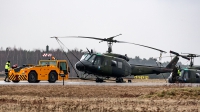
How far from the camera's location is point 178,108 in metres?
20.3

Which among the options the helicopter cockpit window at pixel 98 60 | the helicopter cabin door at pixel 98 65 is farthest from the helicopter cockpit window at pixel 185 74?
the helicopter cockpit window at pixel 98 60

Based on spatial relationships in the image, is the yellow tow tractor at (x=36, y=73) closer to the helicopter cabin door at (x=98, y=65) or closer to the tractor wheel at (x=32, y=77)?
the tractor wheel at (x=32, y=77)

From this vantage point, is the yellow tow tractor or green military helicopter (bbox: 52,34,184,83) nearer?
the yellow tow tractor

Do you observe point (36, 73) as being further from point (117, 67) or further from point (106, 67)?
point (117, 67)

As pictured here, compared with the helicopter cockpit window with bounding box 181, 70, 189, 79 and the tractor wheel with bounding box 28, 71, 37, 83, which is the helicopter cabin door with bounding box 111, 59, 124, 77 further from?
the tractor wheel with bounding box 28, 71, 37, 83

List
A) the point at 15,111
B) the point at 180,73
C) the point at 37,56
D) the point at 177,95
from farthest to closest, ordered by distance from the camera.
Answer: the point at 37,56 → the point at 180,73 → the point at 177,95 → the point at 15,111

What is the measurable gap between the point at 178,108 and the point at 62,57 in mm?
128851

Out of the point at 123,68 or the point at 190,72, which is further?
the point at 190,72

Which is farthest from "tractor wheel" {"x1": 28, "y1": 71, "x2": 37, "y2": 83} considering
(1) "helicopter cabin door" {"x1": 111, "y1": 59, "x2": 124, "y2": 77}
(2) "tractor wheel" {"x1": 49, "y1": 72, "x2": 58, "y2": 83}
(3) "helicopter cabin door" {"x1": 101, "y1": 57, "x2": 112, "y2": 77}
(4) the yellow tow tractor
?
(1) "helicopter cabin door" {"x1": 111, "y1": 59, "x2": 124, "y2": 77}

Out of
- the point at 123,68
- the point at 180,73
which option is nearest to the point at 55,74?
the point at 123,68

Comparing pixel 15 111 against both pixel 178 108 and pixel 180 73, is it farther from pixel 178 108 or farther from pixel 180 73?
pixel 180 73

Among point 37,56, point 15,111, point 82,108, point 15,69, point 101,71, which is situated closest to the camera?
point 15,111

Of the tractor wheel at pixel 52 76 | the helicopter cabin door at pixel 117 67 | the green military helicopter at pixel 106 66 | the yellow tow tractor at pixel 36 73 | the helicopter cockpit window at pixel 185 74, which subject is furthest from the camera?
the helicopter cockpit window at pixel 185 74

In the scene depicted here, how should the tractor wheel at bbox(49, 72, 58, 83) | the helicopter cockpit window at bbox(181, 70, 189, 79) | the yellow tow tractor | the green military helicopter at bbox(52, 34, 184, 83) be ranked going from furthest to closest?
the helicopter cockpit window at bbox(181, 70, 189, 79) → the green military helicopter at bbox(52, 34, 184, 83) → the tractor wheel at bbox(49, 72, 58, 83) → the yellow tow tractor
